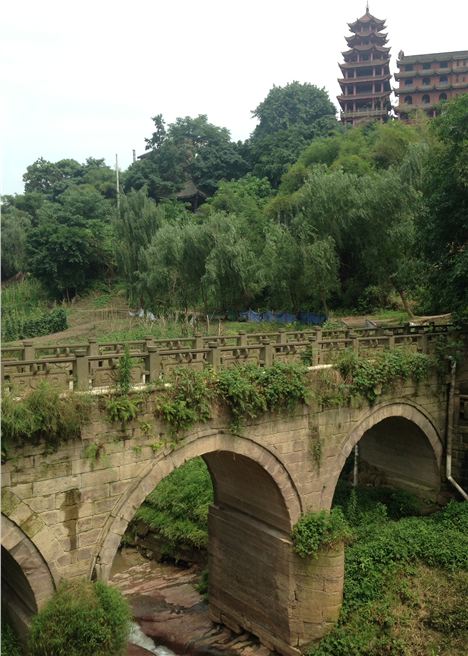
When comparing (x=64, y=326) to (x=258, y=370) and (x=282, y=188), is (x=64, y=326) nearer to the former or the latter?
(x=282, y=188)

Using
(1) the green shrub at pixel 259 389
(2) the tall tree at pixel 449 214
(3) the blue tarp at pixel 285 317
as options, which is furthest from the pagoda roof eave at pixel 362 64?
(1) the green shrub at pixel 259 389

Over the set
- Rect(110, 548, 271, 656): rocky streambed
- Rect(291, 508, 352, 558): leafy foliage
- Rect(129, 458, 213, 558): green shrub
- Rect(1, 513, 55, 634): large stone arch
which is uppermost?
Rect(1, 513, 55, 634): large stone arch

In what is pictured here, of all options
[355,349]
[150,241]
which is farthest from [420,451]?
[150,241]

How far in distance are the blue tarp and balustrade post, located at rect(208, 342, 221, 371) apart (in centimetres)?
1748

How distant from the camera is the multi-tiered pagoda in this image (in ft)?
173

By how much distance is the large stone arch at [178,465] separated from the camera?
28.9ft

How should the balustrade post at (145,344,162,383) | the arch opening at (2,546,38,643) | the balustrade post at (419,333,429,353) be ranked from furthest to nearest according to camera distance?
1. the balustrade post at (419,333,429,353)
2. the balustrade post at (145,344,162,383)
3. the arch opening at (2,546,38,643)

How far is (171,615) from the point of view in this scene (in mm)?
13977

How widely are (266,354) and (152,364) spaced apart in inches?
97.9

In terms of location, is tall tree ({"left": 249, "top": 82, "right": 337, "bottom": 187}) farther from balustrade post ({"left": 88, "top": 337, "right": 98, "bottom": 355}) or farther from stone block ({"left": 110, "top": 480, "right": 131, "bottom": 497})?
stone block ({"left": 110, "top": 480, "right": 131, "bottom": 497})

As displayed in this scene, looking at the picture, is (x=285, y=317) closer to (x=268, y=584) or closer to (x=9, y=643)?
(x=268, y=584)

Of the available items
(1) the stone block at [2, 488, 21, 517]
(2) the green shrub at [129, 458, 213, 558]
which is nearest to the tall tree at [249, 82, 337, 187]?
(2) the green shrub at [129, 458, 213, 558]

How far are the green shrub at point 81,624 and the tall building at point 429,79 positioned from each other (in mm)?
50695

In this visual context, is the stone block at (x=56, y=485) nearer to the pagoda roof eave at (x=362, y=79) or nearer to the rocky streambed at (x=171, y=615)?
the rocky streambed at (x=171, y=615)
